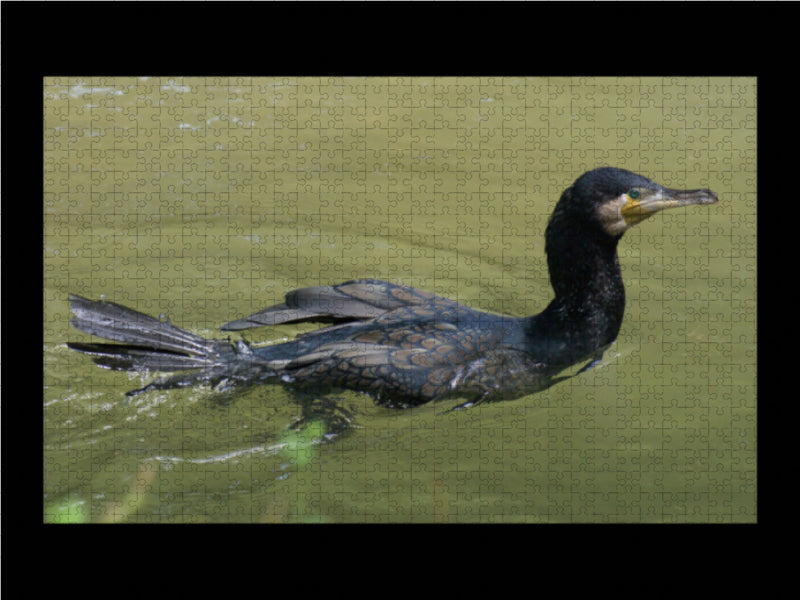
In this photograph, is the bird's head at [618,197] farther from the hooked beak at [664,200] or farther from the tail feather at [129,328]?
the tail feather at [129,328]

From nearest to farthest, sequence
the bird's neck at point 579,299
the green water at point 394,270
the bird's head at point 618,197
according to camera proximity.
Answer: the green water at point 394,270 → the bird's head at point 618,197 → the bird's neck at point 579,299

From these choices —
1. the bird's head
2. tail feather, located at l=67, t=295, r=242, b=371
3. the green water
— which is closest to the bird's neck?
the bird's head

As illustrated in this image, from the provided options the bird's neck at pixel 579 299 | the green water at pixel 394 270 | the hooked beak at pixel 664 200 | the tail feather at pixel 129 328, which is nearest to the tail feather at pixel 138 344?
the tail feather at pixel 129 328

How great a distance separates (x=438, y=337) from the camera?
18.7 feet

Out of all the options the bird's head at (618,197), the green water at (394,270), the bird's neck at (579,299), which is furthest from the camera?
the bird's neck at (579,299)

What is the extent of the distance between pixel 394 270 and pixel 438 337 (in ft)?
5.59

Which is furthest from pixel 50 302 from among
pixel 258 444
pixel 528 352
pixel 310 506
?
pixel 528 352

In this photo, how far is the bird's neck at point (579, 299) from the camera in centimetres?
573

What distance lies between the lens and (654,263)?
739cm

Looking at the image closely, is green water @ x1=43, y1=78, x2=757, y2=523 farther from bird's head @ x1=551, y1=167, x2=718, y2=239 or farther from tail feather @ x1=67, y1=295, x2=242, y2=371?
bird's head @ x1=551, y1=167, x2=718, y2=239

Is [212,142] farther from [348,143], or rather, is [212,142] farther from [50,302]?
[50,302]

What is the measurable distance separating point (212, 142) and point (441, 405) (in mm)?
3685

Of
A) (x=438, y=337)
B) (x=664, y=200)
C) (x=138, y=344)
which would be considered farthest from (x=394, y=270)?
(x=664, y=200)

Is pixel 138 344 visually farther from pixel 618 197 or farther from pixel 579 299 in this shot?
pixel 618 197
